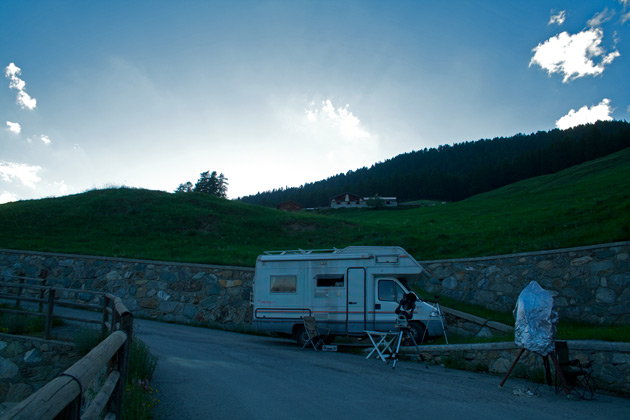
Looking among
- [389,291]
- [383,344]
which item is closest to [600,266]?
[389,291]

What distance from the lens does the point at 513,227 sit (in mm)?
21766

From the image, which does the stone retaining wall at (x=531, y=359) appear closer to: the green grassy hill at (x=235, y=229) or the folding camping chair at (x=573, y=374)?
the folding camping chair at (x=573, y=374)

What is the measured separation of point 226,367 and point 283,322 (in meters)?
4.83

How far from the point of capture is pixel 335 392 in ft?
25.8

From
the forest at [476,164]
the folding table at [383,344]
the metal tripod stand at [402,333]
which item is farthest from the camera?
the forest at [476,164]

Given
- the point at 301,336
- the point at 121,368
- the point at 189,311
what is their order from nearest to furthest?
the point at 121,368 → the point at 301,336 → the point at 189,311

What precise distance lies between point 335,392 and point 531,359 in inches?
186

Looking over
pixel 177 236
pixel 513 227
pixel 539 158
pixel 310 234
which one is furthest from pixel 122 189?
pixel 539 158

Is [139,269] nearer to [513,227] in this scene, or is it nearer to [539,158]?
[513,227]

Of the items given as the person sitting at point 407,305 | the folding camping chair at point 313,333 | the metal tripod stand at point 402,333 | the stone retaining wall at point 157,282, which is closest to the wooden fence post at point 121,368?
the metal tripod stand at point 402,333

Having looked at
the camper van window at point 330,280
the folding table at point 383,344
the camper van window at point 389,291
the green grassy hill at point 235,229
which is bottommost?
the folding table at point 383,344

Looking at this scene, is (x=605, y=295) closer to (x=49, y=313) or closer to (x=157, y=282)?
(x=49, y=313)

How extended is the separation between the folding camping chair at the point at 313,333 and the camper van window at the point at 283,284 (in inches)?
45.3

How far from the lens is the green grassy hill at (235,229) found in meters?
18.9
